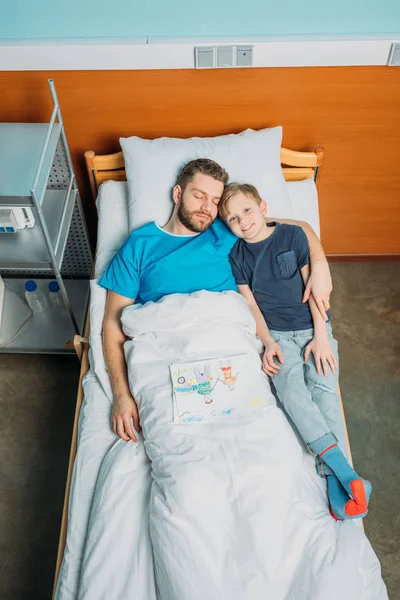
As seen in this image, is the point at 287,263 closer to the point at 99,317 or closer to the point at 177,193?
the point at 177,193

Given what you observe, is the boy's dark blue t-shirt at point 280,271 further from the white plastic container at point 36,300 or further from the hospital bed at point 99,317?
the white plastic container at point 36,300

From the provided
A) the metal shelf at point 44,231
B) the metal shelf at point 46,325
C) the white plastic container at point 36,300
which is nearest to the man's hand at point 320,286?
the metal shelf at point 44,231

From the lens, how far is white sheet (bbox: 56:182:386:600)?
1.36m

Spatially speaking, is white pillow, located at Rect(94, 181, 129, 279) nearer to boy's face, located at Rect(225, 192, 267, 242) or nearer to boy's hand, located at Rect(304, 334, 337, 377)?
boy's face, located at Rect(225, 192, 267, 242)

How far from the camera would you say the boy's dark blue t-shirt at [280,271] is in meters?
1.88

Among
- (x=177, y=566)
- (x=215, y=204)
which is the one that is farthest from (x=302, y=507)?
(x=215, y=204)

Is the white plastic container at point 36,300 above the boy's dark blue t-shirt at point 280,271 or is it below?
below

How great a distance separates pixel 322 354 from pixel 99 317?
76 cm

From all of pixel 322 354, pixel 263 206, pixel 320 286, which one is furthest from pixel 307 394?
pixel 263 206

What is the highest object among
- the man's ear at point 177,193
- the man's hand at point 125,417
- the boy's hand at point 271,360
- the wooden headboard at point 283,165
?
the wooden headboard at point 283,165

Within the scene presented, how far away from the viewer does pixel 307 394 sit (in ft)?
5.68

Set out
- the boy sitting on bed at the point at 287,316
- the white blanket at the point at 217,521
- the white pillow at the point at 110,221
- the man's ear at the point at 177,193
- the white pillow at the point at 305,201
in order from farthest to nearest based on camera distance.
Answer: the white pillow at the point at 305,201
the white pillow at the point at 110,221
the man's ear at the point at 177,193
the boy sitting on bed at the point at 287,316
the white blanket at the point at 217,521

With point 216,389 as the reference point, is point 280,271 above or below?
above

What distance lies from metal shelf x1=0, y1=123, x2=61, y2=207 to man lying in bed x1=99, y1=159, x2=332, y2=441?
1.17ft
